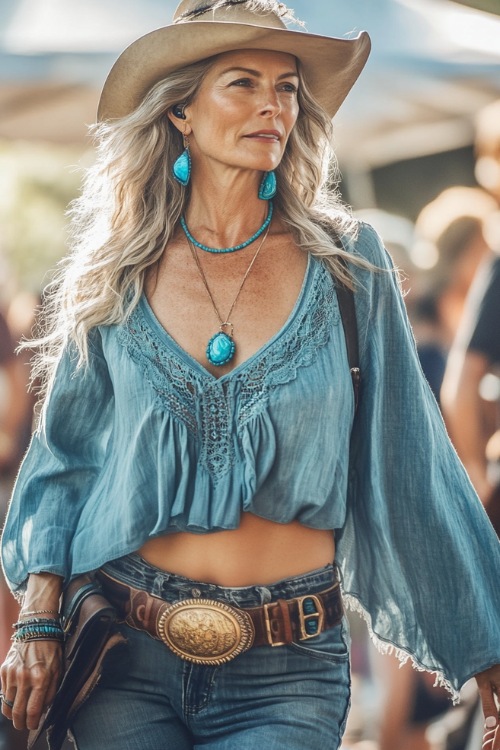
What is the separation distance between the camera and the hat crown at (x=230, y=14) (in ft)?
9.47

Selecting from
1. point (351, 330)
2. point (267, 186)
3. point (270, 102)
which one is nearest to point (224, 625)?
point (351, 330)

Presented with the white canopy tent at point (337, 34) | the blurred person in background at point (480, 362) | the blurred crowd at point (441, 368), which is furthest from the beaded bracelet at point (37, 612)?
the white canopy tent at point (337, 34)

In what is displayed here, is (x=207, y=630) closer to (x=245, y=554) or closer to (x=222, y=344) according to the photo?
(x=245, y=554)

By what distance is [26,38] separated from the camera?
5.58 metres

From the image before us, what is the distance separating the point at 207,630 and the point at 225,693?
153mm

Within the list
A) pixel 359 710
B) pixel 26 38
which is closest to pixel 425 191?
pixel 26 38

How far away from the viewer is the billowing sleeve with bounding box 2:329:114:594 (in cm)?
295

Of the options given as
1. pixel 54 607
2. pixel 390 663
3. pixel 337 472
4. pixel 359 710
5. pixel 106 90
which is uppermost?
pixel 106 90

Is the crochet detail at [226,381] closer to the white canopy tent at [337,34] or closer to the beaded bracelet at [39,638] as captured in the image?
the beaded bracelet at [39,638]

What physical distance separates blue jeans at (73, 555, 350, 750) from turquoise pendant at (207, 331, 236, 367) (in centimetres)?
48

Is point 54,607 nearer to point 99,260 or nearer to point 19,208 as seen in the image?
point 99,260

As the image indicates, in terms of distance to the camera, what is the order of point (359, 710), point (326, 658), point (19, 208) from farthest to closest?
1. point (19, 208)
2. point (359, 710)
3. point (326, 658)

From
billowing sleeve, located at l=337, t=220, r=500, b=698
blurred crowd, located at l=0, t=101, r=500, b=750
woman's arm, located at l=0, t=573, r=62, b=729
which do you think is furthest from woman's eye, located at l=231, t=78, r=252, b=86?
blurred crowd, located at l=0, t=101, r=500, b=750

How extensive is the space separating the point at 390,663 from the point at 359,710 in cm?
90
